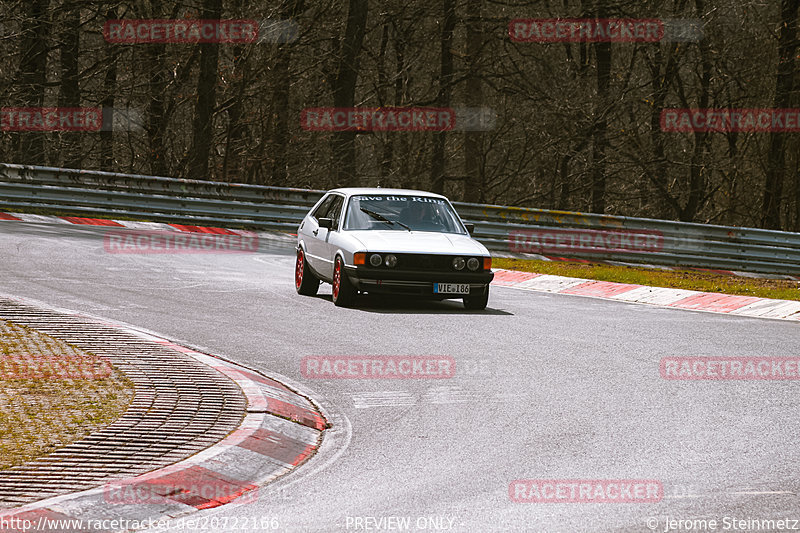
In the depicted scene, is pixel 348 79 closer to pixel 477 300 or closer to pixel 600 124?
pixel 600 124

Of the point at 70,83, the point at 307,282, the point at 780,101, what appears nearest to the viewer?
the point at 307,282

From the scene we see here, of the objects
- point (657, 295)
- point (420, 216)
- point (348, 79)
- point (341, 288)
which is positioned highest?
point (348, 79)

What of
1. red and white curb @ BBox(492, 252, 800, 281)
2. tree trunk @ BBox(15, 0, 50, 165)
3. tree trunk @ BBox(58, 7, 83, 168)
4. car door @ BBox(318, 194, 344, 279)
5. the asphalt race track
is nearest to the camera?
the asphalt race track

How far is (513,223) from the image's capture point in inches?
993

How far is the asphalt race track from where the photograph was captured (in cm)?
546

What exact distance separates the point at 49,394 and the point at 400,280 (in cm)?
615

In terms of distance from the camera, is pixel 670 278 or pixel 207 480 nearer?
pixel 207 480

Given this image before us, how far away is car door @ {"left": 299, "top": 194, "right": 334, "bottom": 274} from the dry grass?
4941 mm

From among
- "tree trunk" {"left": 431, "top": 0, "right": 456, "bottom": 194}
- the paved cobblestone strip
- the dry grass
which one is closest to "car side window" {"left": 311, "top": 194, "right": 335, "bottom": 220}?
the paved cobblestone strip

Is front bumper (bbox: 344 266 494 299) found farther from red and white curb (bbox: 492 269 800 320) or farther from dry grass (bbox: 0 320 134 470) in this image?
dry grass (bbox: 0 320 134 470)

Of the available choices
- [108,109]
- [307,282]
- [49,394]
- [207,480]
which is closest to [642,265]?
[307,282]

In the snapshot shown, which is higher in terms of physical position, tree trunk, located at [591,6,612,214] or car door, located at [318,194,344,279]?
tree trunk, located at [591,6,612,214]

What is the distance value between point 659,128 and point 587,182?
3494 mm

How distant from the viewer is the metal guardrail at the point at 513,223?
2366 cm
